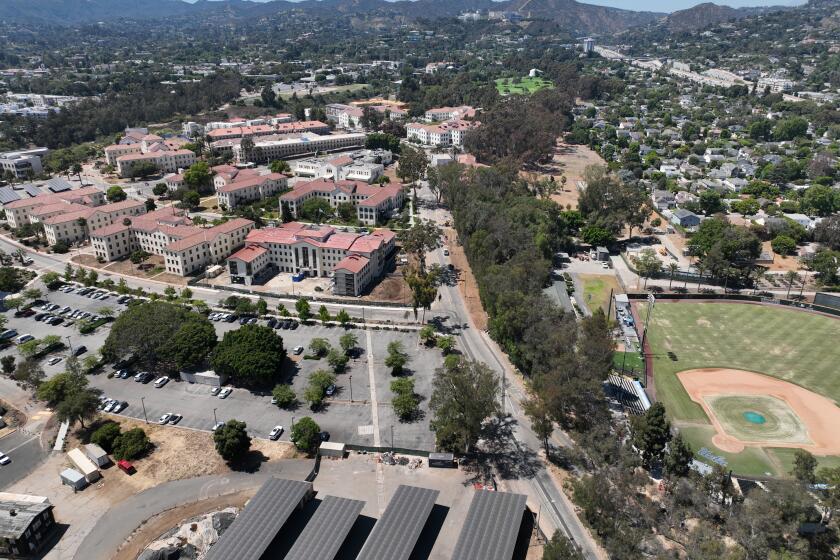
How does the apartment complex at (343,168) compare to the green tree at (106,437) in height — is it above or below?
above

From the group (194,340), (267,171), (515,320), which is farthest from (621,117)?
(194,340)

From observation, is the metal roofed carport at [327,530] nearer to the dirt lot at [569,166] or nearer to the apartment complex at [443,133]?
the dirt lot at [569,166]

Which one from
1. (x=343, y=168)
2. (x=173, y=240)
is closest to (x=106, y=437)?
(x=173, y=240)

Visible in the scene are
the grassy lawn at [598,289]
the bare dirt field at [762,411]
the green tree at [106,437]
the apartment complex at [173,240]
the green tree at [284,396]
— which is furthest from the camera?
the apartment complex at [173,240]

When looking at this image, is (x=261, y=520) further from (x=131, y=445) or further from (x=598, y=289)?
(x=598, y=289)

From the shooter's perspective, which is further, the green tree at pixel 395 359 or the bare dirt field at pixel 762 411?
the green tree at pixel 395 359

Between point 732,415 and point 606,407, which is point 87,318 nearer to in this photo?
point 606,407

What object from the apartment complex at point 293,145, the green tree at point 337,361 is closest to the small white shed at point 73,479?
the green tree at point 337,361

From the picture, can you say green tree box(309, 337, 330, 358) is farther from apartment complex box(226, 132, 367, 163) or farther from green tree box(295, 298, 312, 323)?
apartment complex box(226, 132, 367, 163)
